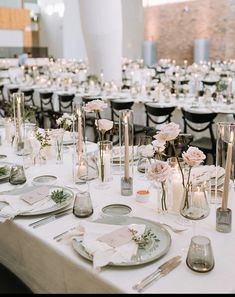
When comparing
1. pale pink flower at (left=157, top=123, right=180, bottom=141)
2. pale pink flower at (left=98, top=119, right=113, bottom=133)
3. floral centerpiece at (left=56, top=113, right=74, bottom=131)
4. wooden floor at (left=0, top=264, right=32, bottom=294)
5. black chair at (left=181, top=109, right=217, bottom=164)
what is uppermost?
pale pink flower at (left=157, top=123, right=180, bottom=141)

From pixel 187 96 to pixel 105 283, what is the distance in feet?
17.8

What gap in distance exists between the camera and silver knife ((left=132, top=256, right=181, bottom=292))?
122 cm

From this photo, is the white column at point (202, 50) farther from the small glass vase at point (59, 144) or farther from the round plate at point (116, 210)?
the round plate at point (116, 210)

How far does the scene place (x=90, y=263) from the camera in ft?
4.45

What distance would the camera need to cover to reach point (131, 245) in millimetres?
1413

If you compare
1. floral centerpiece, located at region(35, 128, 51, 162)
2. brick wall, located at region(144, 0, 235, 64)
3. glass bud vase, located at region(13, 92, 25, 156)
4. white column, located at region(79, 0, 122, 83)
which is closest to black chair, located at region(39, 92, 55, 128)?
white column, located at region(79, 0, 122, 83)

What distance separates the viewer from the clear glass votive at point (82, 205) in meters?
1.72

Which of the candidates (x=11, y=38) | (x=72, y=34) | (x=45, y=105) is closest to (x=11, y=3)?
(x=11, y=38)

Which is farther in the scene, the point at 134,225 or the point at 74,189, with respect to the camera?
the point at 74,189

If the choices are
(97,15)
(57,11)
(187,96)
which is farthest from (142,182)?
(57,11)

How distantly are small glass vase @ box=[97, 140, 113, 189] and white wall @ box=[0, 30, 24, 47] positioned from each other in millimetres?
17875

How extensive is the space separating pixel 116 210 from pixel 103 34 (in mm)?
7299

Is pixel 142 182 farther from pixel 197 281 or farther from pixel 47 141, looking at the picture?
pixel 197 281

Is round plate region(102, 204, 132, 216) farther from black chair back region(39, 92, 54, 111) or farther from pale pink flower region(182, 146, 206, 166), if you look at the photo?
black chair back region(39, 92, 54, 111)
